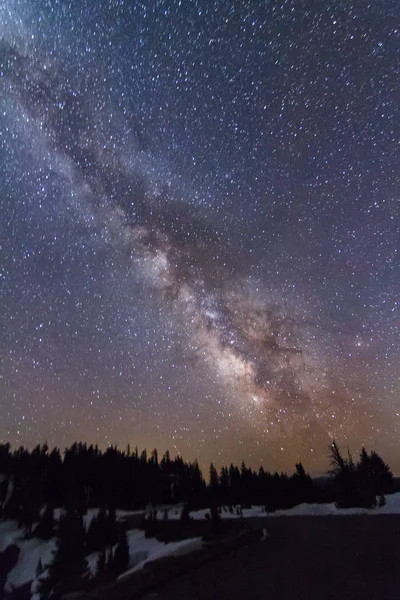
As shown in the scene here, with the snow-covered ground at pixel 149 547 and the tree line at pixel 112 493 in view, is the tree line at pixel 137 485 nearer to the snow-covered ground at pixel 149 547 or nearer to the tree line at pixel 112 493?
the tree line at pixel 112 493

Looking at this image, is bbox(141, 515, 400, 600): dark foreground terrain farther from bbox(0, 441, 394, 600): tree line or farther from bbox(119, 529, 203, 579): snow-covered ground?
bbox(0, 441, 394, 600): tree line

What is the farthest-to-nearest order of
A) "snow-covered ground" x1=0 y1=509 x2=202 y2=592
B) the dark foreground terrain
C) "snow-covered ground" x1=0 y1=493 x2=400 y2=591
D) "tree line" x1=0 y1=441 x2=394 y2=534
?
"tree line" x1=0 y1=441 x2=394 y2=534 < "snow-covered ground" x1=0 y1=493 x2=400 y2=591 < "snow-covered ground" x1=0 y1=509 x2=202 y2=592 < the dark foreground terrain

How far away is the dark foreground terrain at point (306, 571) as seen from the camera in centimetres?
883

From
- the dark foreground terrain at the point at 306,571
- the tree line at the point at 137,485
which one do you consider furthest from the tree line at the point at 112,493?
the dark foreground terrain at the point at 306,571

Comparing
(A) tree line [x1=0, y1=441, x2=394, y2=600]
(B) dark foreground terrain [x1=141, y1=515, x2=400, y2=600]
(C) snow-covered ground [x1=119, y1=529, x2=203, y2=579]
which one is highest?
(A) tree line [x1=0, y1=441, x2=394, y2=600]

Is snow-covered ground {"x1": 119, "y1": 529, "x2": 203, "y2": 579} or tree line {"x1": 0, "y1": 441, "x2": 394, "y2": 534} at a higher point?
tree line {"x1": 0, "y1": 441, "x2": 394, "y2": 534}

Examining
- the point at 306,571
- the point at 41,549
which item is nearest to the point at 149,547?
the point at 41,549

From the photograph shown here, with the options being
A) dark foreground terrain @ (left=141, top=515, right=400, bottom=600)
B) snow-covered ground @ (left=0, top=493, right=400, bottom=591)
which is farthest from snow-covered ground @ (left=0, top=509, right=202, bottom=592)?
dark foreground terrain @ (left=141, top=515, right=400, bottom=600)

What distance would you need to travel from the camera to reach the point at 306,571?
34.8 feet

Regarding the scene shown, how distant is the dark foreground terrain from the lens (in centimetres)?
883

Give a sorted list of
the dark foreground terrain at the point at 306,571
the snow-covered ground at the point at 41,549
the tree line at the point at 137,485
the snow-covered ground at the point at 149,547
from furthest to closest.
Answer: the tree line at the point at 137,485 < the snow-covered ground at the point at 41,549 < the snow-covered ground at the point at 149,547 < the dark foreground terrain at the point at 306,571

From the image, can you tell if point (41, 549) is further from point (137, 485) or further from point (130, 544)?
point (137, 485)

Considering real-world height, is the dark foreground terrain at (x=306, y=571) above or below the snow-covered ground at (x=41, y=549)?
below

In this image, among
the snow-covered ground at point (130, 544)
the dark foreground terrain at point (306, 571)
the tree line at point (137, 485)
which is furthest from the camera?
the tree line at point (137, 485)
